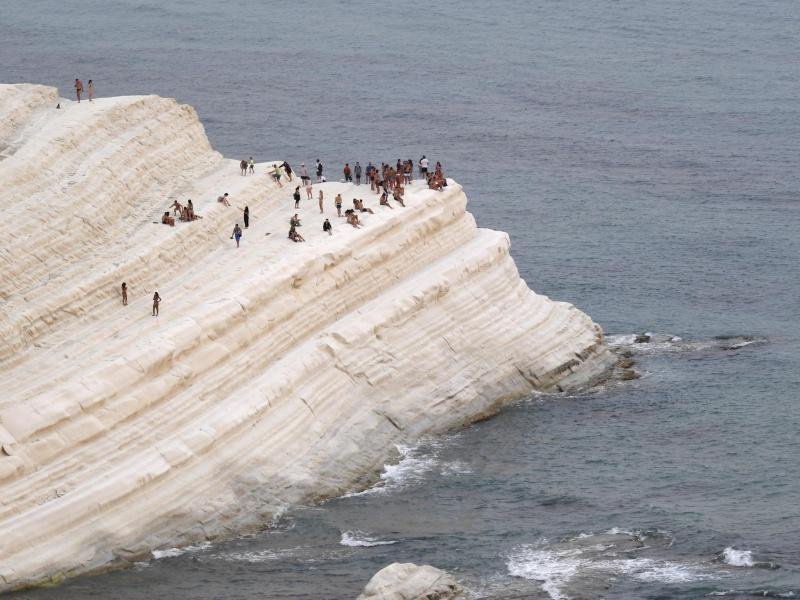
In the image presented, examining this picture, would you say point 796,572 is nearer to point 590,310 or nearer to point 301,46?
point 590,310

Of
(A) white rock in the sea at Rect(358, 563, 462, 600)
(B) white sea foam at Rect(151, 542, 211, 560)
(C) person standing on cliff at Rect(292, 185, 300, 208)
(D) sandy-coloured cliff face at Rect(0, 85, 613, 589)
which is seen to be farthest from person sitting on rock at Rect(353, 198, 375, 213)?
(A) white rock in the sea at Rect(358, 563, 462, 600)

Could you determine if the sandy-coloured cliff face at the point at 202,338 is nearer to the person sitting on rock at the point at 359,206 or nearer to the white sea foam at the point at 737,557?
the person sitting on rock at the point at 359,206

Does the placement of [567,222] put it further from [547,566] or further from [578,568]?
[578,568]

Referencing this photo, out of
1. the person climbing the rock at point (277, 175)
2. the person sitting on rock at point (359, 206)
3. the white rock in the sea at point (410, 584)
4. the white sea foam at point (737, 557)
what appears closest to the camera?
the white rock in the sea at point (410, 584)

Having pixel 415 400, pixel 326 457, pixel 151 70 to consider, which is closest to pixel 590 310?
pixel 415 400

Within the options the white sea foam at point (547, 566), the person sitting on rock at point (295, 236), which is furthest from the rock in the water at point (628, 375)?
the white sea foam at point (547, 566)

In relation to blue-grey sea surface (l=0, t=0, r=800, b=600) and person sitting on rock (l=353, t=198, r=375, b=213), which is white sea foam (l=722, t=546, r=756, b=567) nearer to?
blue-grey sea surface (l=0, t=0, r=800, b=600)
